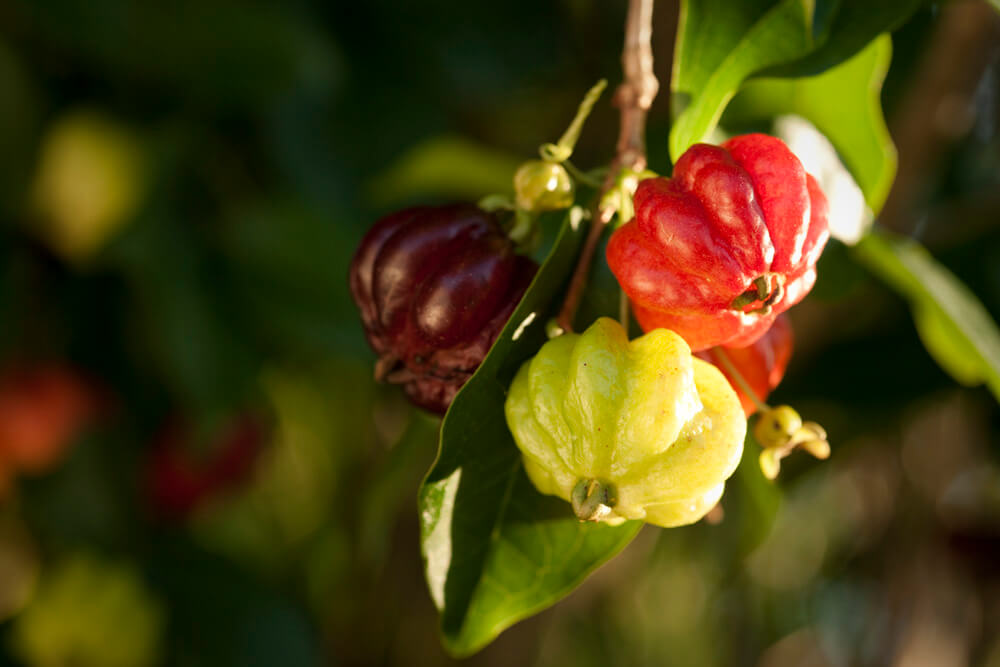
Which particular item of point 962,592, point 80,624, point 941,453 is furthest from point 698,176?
point 962,592

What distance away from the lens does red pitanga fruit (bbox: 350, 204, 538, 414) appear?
50 cm

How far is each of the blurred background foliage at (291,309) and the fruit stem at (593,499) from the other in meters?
0.30

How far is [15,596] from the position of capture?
1.64 metres

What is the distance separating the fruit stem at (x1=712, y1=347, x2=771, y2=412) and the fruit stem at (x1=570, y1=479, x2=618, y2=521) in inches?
4.6

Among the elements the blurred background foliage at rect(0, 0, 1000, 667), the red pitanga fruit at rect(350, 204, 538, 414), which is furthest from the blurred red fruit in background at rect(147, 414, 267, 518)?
the red pitanga fruit at rect(350, 204, 538, 414)

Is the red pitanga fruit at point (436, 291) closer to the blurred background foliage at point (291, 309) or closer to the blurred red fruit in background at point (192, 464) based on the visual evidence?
the blurred background foliage at point (291, 309)

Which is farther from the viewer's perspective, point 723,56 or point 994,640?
point 994,640

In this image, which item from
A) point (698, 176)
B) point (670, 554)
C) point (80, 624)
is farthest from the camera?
point (670, 554)

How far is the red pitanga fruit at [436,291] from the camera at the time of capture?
0.50 metres

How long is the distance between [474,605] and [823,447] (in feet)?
0.76

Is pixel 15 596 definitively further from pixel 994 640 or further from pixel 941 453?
pixel 994 640

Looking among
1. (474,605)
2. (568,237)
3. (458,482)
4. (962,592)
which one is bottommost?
(962,592)

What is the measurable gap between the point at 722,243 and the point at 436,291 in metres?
0.16

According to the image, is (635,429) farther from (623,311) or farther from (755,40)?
(755,40)
